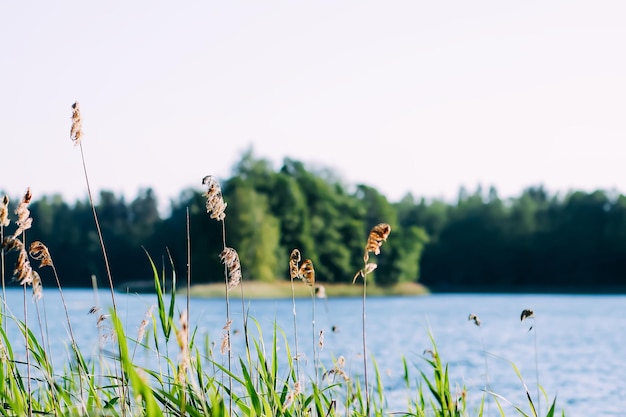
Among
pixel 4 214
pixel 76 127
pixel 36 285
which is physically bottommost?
pixel 36 285

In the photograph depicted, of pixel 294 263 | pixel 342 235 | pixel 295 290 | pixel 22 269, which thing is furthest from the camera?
pixel 342 235

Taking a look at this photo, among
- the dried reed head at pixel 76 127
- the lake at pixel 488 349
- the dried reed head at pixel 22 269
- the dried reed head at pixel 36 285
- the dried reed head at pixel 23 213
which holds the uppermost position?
the dried reed head at pixel 76 127

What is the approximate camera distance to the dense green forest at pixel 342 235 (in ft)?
207

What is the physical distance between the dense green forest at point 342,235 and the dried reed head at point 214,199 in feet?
178

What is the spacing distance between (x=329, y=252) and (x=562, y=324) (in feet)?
123

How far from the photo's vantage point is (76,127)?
333cm

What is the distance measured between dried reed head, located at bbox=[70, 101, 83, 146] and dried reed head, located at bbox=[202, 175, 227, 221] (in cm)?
51

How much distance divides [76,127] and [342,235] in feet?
234

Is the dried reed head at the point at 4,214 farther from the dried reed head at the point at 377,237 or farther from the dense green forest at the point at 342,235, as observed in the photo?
the dense green forest at the point at 342,235

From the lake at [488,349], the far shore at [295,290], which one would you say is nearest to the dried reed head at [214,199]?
the lake at [488,349]

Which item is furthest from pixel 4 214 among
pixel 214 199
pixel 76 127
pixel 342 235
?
pixel 342 235

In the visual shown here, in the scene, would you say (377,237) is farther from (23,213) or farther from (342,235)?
(342,235)

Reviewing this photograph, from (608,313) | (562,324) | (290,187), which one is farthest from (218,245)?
(562,324)

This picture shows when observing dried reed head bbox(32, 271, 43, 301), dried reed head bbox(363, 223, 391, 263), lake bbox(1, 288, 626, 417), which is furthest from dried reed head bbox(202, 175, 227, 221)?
lake bbox(1, 288, 626, 417)
